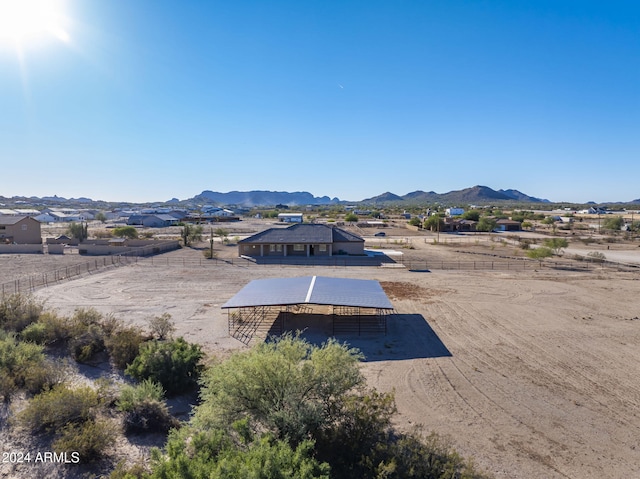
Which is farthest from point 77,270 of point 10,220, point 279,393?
point 279,393

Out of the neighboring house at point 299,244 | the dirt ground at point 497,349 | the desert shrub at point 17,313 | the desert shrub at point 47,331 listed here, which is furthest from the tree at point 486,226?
the desert shrub at point 17,313

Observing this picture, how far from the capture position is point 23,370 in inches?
544

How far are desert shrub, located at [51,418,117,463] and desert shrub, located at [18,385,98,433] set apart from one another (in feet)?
0.88

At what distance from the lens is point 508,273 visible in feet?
130

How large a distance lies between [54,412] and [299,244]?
38152 millimetres

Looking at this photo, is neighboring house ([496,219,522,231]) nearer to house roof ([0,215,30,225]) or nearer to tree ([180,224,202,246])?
tree ([180,224,202,246])

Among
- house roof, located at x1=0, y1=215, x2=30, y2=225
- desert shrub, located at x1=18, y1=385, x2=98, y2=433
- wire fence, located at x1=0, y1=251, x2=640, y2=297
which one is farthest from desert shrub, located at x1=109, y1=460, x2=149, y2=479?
house roof, located at x1=0, y1=215, x2=30, y2=225

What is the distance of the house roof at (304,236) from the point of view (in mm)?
48812

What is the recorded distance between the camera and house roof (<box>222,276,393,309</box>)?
66.6 feet

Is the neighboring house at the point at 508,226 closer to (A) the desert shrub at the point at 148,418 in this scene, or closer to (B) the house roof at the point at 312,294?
(B) the house roof at the point at 312,294

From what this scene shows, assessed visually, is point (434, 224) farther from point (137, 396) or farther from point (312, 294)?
point (137, 396)

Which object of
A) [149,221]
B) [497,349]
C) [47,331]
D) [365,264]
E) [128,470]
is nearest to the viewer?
[128,470]

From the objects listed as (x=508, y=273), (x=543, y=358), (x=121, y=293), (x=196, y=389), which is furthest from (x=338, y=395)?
(x=508, y=273)

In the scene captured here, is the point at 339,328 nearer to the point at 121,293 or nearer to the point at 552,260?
the point at 121,293
